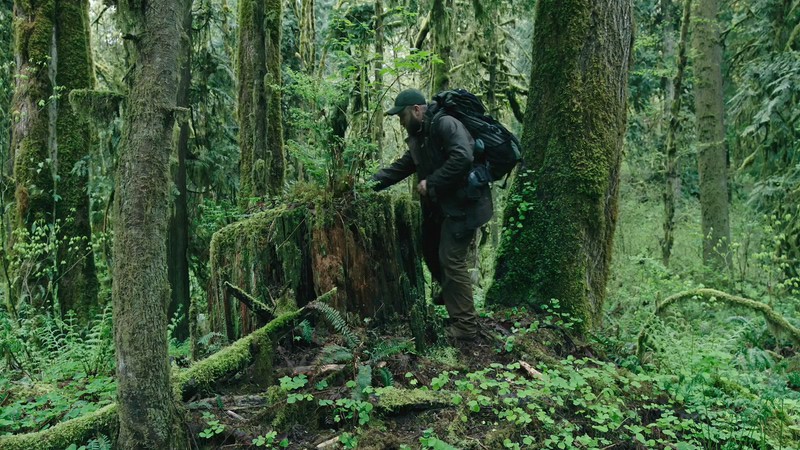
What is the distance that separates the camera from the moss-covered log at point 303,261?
4887 millimetres

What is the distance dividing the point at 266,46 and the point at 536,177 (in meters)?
5.11

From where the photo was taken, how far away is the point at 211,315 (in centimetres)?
517

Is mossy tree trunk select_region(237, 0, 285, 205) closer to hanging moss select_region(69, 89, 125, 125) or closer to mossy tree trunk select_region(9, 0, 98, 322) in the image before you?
mossy tree trunk select_region(9, 0, 98, 322)

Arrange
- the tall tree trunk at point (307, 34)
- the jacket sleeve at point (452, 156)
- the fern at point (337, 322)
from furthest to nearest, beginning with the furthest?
the tall tree trunk at point (307, 34) → the jacket sleeve at point (452, 156) → the fern at point (337, 322)

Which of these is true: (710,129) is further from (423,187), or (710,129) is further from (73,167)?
(73,167)

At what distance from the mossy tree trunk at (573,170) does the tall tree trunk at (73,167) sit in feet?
18.4

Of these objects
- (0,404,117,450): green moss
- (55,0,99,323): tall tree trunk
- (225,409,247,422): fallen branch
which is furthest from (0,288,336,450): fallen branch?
(55,0,99,323): tall tree trunk

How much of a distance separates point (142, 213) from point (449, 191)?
→ 3105mm

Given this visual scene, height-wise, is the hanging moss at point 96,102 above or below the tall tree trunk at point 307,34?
below

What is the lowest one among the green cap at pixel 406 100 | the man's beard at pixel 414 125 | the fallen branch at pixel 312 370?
the fallen branch at pixel 312 370

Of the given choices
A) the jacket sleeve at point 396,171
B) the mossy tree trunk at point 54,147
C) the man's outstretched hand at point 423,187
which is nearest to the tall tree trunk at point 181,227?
the mossy tree trunk at point 54,147

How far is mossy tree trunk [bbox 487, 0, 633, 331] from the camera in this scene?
6039mm

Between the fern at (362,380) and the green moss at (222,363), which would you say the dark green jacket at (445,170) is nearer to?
the fern at (362,380)

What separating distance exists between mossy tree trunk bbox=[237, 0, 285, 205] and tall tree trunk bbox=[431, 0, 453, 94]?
8.67 feet
